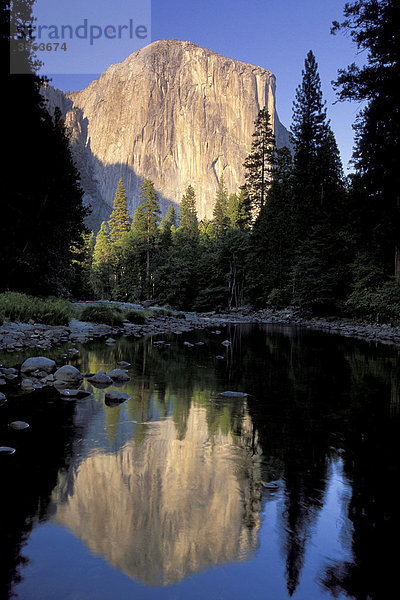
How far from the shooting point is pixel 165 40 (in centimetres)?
19050

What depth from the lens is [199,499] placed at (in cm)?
242

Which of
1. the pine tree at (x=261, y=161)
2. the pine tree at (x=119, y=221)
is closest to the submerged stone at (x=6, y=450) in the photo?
the pine tree at (x=261, y=161)

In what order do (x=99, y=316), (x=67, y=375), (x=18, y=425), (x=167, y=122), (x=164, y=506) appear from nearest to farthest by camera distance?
(x=164, y=506)
(x=18, y=425)
(x=67, y=375)
(x=99, y=316)
(x=167, y=122)

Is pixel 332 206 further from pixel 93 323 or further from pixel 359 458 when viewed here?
pixel 359 458

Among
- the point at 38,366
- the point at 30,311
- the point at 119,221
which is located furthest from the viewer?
the point at 119,221

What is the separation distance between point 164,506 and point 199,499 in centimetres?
23

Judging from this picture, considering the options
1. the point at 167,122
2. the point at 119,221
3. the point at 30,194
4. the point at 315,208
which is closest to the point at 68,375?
the point at 30,194

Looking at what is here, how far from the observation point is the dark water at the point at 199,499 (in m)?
1.71

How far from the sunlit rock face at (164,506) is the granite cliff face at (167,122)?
→ 494 ft

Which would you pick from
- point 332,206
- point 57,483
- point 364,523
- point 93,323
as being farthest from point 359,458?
point 332,206

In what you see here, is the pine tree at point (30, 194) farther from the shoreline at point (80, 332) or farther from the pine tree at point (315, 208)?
the pine tree at point (315, 208)

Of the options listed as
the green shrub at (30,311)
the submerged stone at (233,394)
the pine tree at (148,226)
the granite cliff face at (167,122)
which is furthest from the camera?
the granite cliff face at (167,122)

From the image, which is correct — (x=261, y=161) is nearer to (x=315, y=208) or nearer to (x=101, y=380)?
(x=315, y=208)

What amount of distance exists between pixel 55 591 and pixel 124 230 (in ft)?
238
